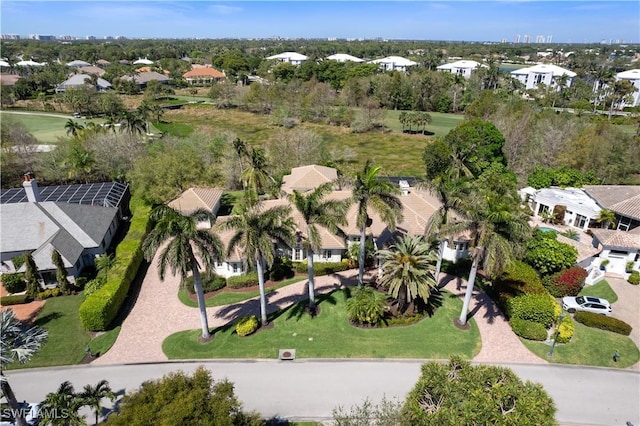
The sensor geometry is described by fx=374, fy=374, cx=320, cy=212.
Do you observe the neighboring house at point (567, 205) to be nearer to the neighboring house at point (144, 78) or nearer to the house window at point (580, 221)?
the house window at point (580, 221)

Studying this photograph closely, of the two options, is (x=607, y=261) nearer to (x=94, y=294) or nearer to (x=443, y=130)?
(x=94, y=294)

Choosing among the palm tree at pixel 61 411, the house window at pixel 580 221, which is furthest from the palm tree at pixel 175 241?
the house window at pixel 580 221

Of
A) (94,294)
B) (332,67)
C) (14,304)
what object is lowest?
(14,304)

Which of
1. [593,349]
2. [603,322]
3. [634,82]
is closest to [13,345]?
[593,349]

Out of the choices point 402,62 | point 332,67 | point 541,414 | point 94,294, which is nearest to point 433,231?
point 541,414

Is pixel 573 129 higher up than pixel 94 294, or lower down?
higher up

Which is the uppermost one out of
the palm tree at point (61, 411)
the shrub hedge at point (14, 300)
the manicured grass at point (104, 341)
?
the palm tree at point (61, 411)

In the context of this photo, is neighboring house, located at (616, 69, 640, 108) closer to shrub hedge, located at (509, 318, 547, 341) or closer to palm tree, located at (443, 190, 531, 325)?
shrub hedge, located at (509, 318, 547, 341)
